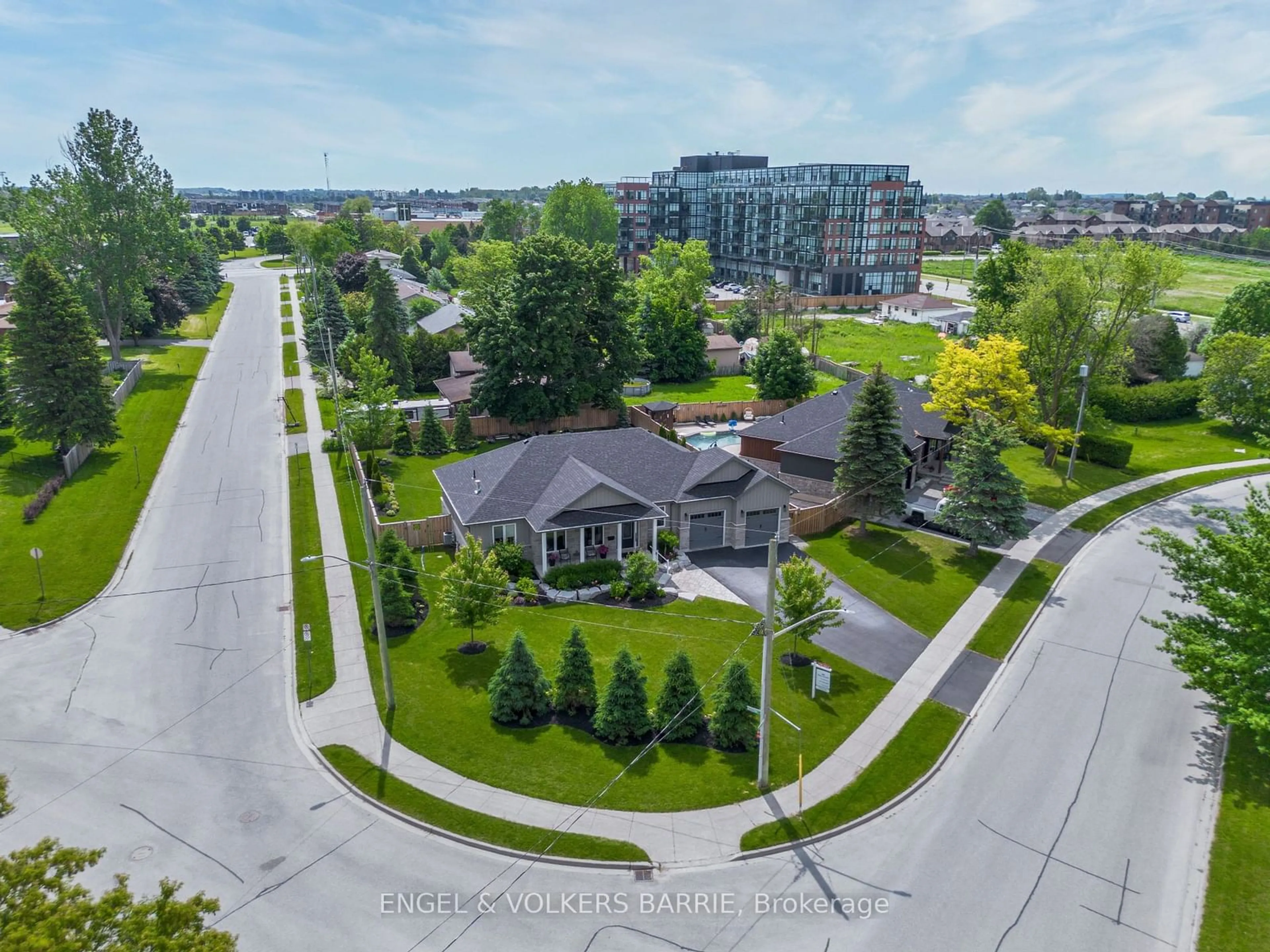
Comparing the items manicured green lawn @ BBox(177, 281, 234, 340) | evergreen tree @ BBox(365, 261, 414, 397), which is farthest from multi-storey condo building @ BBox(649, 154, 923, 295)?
manicured green lawn @ BBox(177, 281, 234, 340)

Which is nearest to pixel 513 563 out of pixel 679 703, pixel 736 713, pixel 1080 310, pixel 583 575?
pixel 583 575

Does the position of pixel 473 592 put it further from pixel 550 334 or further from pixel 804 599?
pixel 550 334

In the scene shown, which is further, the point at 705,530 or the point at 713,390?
the point at 713,390

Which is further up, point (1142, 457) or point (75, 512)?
point (1142, 457)

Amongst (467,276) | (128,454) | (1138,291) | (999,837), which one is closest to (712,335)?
(467,276)

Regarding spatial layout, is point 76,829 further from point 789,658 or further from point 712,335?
point 712,335
